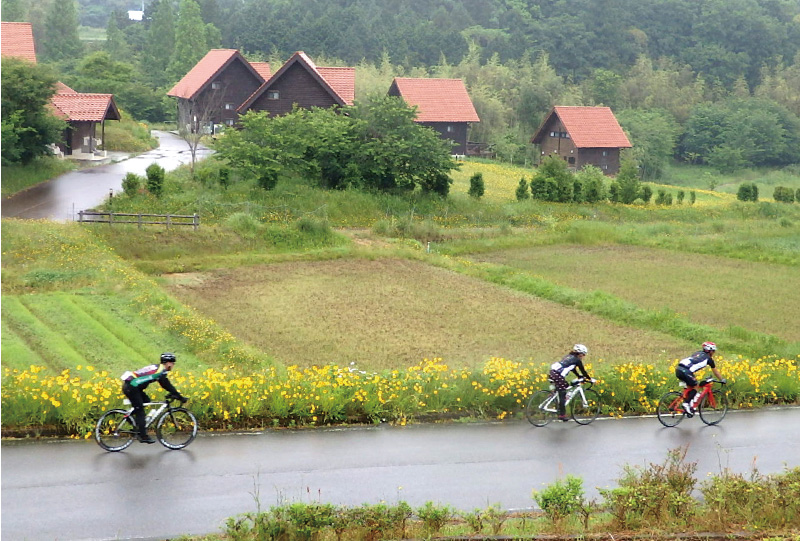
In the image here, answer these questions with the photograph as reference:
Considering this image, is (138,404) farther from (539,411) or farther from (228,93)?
(228,93)

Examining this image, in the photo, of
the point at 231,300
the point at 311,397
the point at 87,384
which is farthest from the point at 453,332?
the point at 87,384

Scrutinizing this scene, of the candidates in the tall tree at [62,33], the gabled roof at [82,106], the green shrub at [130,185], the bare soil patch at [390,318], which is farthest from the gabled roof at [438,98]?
the tall tree at [62,33]

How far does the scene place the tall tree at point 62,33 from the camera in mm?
80875

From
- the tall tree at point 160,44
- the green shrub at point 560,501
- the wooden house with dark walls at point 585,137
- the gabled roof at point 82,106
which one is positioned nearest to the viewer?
the green shrub at point 560,501

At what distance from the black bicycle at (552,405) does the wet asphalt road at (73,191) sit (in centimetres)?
1884

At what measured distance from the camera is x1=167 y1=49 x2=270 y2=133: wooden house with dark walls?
54.4 m

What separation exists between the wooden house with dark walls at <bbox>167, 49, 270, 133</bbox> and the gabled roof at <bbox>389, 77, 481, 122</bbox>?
388 inches

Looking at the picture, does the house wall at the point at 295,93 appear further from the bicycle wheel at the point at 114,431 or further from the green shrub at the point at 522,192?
the bicycle wheel at the point at 114,431

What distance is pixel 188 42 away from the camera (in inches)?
2955

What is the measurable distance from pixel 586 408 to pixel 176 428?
6548 mm

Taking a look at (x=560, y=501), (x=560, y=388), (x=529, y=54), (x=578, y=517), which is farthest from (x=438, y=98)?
(x=560, y=501)

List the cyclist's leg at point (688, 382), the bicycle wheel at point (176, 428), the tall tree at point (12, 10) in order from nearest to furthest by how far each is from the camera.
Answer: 1. the bicycle wheel at point (176, 428)
2. the cyclist's leg at point (688, 382)
3. the tall tree at point (12, 10)

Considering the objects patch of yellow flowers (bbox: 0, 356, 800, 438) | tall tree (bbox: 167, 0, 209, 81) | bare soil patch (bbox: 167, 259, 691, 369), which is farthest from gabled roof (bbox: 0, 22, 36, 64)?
patch of yellow flowers (bbox: 0, 356, 800, 438)

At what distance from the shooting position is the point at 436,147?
39750 millimetres
